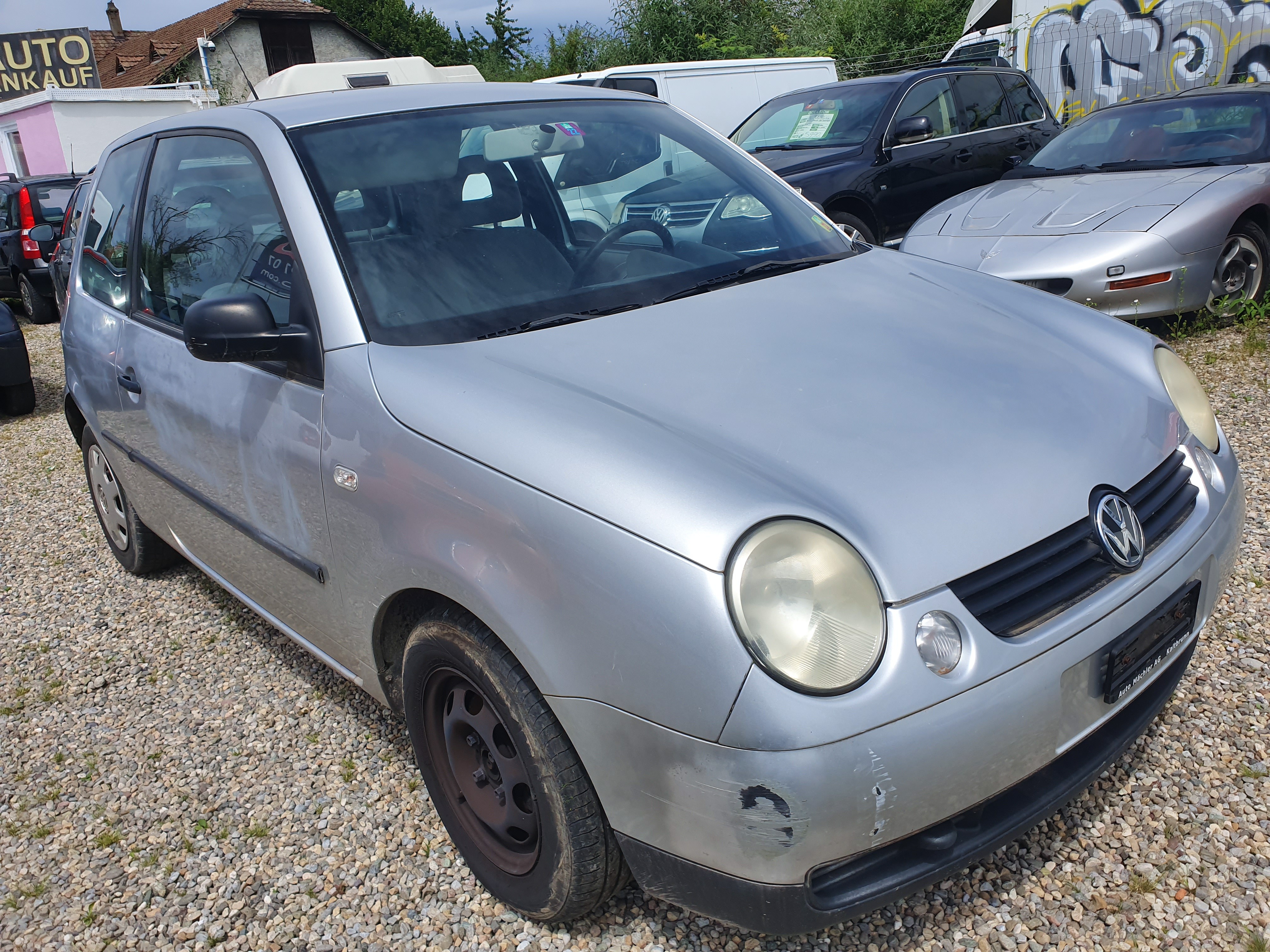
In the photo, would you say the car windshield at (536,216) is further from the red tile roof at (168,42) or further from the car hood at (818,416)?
the red tile roof at (168,42)

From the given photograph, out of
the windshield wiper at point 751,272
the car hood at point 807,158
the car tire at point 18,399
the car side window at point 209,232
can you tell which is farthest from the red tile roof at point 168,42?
the windshield wiper at point 751,272

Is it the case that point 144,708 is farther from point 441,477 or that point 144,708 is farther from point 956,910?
point 956,910

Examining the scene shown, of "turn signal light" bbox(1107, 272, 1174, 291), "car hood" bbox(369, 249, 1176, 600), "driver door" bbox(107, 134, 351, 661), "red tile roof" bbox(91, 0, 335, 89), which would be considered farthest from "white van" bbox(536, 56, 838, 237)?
"red tile roof" bbox(91, 0, 335, 89)

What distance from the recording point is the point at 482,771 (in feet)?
6.95

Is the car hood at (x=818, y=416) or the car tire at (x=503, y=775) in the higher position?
the car hood at (x=818, y=416)

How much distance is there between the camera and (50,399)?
837cm

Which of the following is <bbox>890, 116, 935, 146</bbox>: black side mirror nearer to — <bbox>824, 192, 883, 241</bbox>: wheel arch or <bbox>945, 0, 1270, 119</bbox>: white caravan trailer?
<bbox>824, 192, 883, 241</bbox>: wheel arch

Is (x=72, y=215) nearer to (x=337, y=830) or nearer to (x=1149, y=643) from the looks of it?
(x=337, y=830)

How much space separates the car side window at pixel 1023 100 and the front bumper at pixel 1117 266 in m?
4.43

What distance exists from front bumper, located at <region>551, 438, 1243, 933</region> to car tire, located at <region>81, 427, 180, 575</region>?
9.65 feet

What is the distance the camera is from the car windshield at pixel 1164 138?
6098 millimetres

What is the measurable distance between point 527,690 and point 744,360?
824mm

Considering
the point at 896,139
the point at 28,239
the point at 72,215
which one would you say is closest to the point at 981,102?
the point at 896,139

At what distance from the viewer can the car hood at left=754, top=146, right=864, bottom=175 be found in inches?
315
